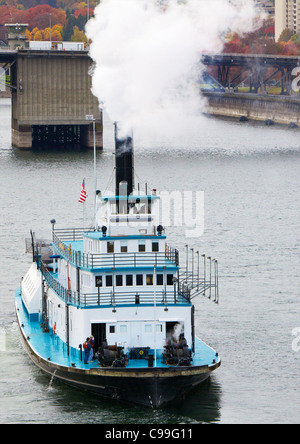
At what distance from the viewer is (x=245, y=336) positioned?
48.2 metres

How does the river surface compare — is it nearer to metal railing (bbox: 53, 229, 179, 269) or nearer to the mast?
metal railing (bbox: 53, 229, 179, 269)

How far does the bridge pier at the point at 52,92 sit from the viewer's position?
126 metres

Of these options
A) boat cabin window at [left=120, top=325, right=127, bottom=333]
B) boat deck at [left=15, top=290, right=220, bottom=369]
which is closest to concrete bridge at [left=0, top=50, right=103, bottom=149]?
boat deck at [left=15, top=290, right=220, bottom=369]

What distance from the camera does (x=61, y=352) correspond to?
1690 inches

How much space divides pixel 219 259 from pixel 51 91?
65967mm

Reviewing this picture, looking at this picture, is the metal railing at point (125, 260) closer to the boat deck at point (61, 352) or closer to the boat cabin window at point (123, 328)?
the boat cabin window at point (123, 328)

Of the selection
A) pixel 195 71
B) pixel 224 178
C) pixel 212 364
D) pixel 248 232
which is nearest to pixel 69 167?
pixel 224 178

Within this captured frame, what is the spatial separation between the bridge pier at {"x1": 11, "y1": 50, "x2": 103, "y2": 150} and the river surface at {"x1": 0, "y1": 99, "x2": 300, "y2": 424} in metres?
3.83

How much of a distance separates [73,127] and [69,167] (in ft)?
84.2

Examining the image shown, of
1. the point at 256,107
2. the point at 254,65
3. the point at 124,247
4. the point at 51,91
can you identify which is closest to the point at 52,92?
the point at 51,91

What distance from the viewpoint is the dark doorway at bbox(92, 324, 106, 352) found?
40.8m

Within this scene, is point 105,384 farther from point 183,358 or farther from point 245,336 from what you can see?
point 245,336

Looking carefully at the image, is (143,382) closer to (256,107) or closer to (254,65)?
(256,107)

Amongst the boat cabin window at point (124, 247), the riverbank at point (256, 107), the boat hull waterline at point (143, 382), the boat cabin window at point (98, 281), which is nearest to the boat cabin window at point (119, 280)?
the boat cabin window at point (98, 281)
